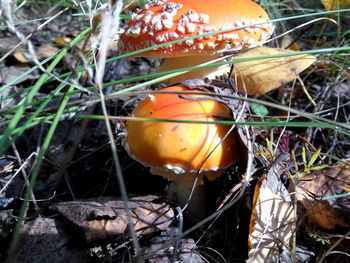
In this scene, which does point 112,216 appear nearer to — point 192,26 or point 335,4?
point 192,26

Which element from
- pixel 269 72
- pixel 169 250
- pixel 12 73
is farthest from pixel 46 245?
pixel 12 73

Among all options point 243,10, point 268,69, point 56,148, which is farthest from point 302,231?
point 56,148

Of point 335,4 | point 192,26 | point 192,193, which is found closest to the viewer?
point 192,26

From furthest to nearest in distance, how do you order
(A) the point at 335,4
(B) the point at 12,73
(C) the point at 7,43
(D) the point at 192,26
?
(C) the point at 7,43 < (B) the point at 12,73 < (A) the point at 335,4 < (D) the point at 192,26

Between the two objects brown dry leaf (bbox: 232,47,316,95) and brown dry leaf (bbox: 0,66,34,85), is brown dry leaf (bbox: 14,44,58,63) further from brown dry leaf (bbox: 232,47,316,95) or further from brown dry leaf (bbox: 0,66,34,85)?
brown dry leaf (bbox: 232,47,316,95)

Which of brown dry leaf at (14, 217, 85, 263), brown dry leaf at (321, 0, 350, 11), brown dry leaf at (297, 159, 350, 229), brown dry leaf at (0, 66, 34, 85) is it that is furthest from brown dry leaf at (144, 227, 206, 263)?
brown dry leaf at (0, 66, 34, 85)

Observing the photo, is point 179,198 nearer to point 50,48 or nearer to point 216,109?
point 216,109

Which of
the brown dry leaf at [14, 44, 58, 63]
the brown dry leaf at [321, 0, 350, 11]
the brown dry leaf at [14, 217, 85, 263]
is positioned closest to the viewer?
the brown dry leaf at [14, 217, 85, 263]

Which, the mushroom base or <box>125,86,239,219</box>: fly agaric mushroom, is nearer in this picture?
<box>125,86,239,219</box>: fly agaric mushroom
